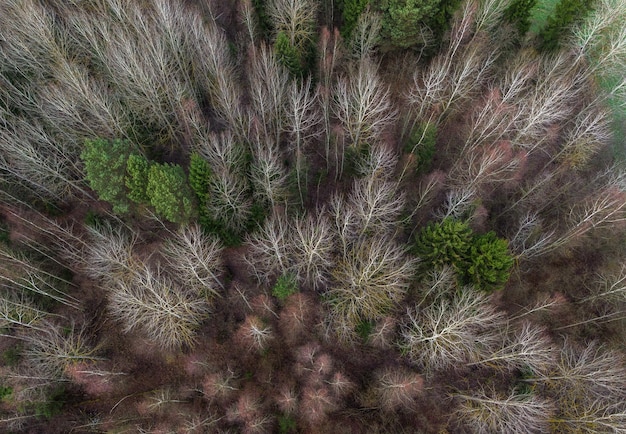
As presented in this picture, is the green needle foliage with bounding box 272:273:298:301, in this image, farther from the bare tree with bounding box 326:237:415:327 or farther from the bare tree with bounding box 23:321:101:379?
the bare tree with bounding box 23:321:101:379

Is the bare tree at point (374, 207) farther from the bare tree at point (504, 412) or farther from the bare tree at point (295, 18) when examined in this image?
the bare tree at point (295, 18)

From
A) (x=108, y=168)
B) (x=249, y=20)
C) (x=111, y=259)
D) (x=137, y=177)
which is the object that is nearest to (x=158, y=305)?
(x=111, y=259)

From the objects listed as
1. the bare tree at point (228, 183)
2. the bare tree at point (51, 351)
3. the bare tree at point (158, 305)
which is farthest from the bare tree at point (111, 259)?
the bare tree at point (228, 183)

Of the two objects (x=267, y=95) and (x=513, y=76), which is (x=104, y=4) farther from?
(x=513, y=76)

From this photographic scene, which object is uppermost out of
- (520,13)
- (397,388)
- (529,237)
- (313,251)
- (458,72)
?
(520,13)

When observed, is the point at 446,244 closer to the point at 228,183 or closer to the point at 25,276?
the point at 228,183

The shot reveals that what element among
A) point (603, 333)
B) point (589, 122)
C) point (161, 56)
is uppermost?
point (589, 122)

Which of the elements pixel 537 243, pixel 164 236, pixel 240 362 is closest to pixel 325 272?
pixel 240 362
